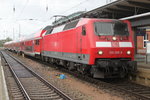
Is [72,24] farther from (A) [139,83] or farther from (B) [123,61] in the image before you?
(A) [139,83]

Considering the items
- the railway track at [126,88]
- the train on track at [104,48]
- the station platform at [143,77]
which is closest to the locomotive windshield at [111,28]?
the train on track at [104,48]

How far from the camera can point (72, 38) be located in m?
12.0

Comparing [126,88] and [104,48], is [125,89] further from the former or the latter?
[104,48]

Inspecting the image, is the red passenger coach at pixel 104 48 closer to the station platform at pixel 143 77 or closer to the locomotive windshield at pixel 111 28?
the locomotive windshield at pixel 111 28

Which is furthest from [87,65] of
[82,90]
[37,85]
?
[37,85]

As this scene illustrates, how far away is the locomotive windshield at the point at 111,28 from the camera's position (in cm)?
1018

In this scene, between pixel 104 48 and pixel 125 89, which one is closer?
pixel 125 89

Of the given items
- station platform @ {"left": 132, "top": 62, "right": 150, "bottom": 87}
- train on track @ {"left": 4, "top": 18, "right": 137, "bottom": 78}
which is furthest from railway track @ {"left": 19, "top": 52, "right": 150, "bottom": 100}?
train on track @ {"left": 4, "top": 18, "right": 137, "bottom": 78}

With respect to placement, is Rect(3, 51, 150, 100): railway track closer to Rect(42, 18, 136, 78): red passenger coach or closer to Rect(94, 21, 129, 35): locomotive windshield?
Rect(42, 18, 136, 78): red passenger coach

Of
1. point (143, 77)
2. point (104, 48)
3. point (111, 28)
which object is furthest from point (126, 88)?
point (111, 28)

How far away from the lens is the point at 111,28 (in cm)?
1035

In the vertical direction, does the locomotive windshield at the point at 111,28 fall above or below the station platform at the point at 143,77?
above

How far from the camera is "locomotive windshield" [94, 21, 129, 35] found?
1018cm

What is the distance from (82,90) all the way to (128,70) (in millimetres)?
2449
